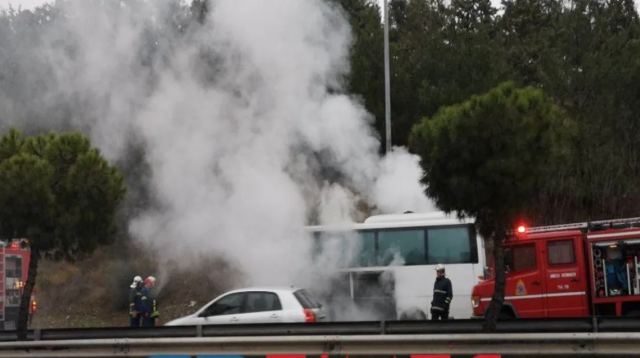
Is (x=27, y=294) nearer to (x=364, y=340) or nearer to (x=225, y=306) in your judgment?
(x=225, y=306)

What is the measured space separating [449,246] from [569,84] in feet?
29.1

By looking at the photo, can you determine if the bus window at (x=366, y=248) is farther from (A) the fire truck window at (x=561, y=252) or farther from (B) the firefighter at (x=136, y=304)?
(B) the firefighter at (x=136, y=304)

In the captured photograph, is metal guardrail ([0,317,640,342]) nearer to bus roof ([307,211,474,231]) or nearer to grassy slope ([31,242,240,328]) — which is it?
bus roof ([307,211,474,231])

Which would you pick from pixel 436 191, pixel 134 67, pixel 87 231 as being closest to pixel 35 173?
pixel 87 231

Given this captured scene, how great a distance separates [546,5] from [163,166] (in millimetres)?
27684

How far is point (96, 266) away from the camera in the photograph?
32250 millimetres

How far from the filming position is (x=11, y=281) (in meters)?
20.2

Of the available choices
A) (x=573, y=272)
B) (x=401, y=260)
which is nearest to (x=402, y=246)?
(x=401, y=260)

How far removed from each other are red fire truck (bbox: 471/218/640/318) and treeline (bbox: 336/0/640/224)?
259 inches

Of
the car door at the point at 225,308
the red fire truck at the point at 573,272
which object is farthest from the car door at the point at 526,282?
the car door at the point at 225,308

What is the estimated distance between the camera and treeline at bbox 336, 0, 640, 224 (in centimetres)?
2611

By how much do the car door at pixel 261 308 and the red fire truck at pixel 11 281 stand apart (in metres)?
6.43

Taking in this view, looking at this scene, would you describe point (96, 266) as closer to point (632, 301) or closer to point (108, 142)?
point (108, 142)

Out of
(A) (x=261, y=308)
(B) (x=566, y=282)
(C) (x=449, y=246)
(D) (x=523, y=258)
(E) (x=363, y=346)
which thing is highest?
(C) (x=449, y=246)
